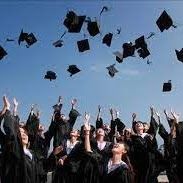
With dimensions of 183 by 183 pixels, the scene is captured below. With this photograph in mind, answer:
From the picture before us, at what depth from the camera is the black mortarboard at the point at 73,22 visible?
11.2m

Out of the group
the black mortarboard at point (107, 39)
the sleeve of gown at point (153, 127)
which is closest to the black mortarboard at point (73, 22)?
the black mortarboard at point (107, 39)

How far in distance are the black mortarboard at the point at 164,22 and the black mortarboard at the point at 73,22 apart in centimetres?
171

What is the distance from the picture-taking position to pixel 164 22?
37.2 feet

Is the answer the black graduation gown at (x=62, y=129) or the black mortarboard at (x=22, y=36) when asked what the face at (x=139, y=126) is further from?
the black mortarboard at (x=22, y=36)

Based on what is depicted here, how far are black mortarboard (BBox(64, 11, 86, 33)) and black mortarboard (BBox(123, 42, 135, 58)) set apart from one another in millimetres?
1259

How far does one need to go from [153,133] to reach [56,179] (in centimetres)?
240

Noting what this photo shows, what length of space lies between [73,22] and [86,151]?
3913mm

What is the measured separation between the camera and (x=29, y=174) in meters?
7.96

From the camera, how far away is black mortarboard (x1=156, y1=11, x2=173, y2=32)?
11.3m

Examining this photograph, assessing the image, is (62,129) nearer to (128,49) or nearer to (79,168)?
(128,49)

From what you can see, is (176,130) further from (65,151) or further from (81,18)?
(81,18)

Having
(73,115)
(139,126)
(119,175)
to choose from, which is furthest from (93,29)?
(119,175)

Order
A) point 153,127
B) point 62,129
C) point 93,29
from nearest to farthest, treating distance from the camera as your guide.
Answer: point 153,127 → point 93,29 → point 62,129

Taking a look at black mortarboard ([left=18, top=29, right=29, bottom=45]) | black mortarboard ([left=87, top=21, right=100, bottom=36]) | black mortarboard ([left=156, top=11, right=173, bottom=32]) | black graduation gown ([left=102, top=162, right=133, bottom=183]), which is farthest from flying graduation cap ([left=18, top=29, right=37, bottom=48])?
black graduation gown ([left=102, top=162, right=133, bottom=183])
